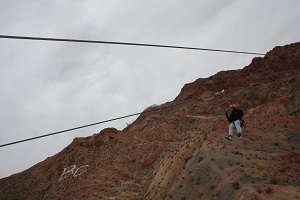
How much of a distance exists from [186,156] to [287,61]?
57363 millimetres

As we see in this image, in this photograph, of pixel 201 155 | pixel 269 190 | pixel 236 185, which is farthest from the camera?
pixel 201 155

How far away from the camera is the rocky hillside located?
16359 mm

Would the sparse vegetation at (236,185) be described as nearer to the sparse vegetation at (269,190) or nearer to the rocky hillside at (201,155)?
the rocky hillside at (201,155)

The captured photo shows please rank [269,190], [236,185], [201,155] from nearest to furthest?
1. [269,190]
2. [236,185]
3. [201,155]

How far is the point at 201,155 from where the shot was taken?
20.3m

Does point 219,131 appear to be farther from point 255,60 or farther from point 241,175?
point 255,60

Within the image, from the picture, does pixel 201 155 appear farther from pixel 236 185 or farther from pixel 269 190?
pixel 269 190

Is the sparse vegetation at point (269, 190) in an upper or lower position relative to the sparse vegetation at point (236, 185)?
lower

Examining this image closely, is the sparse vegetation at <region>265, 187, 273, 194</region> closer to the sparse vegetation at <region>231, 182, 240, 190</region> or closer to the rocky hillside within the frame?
the rocky hillside

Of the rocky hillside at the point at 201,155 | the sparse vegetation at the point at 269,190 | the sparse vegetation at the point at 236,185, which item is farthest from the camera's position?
the rocky hillside at the point at 201,155

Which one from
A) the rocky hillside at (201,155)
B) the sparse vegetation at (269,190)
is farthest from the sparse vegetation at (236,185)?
the sparse vegetation at (269,190)

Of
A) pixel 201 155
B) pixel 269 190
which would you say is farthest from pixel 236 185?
pixel 201 155

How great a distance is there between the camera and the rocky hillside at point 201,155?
644 inches

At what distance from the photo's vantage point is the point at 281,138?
A: 24.6 metres
